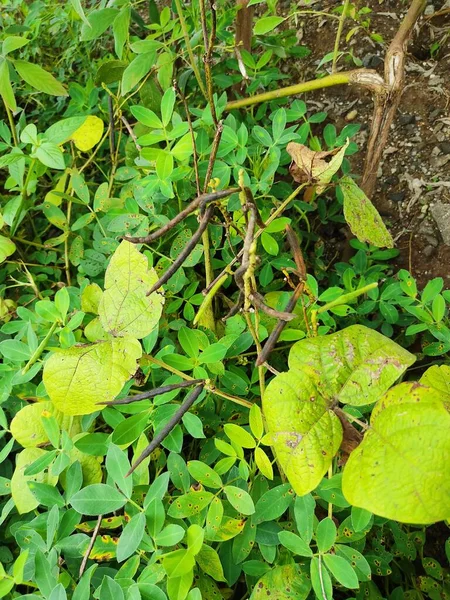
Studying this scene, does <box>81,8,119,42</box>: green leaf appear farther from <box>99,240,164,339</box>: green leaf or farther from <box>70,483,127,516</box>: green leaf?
<box>70,483,127,516</box>: green leaf

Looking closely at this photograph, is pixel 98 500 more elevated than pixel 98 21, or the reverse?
pixel 98 21

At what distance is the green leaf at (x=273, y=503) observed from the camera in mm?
944

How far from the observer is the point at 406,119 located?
5.83ft

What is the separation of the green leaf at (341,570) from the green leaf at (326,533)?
0.06 feet

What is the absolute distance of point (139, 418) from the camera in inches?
39.3

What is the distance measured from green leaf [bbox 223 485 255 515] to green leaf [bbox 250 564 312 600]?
15 centimetres

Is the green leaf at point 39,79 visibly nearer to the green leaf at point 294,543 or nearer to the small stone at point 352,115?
the small stone at point 352,115

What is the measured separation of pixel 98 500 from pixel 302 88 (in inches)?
44.9

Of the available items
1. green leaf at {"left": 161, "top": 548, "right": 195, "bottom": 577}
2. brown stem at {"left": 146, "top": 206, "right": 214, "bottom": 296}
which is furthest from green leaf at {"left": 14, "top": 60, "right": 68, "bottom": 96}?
green leaf at {"left": 161, "top": 548, "right": 195, "bottom": 577}

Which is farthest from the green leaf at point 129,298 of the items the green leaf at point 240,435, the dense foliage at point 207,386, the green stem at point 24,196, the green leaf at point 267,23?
the green leaf at point 267,23

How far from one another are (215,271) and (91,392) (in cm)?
61

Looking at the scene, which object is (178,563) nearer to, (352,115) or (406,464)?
(406,464)

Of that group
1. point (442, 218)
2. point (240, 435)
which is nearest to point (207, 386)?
point (240, 435)

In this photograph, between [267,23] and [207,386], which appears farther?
[267,23]
